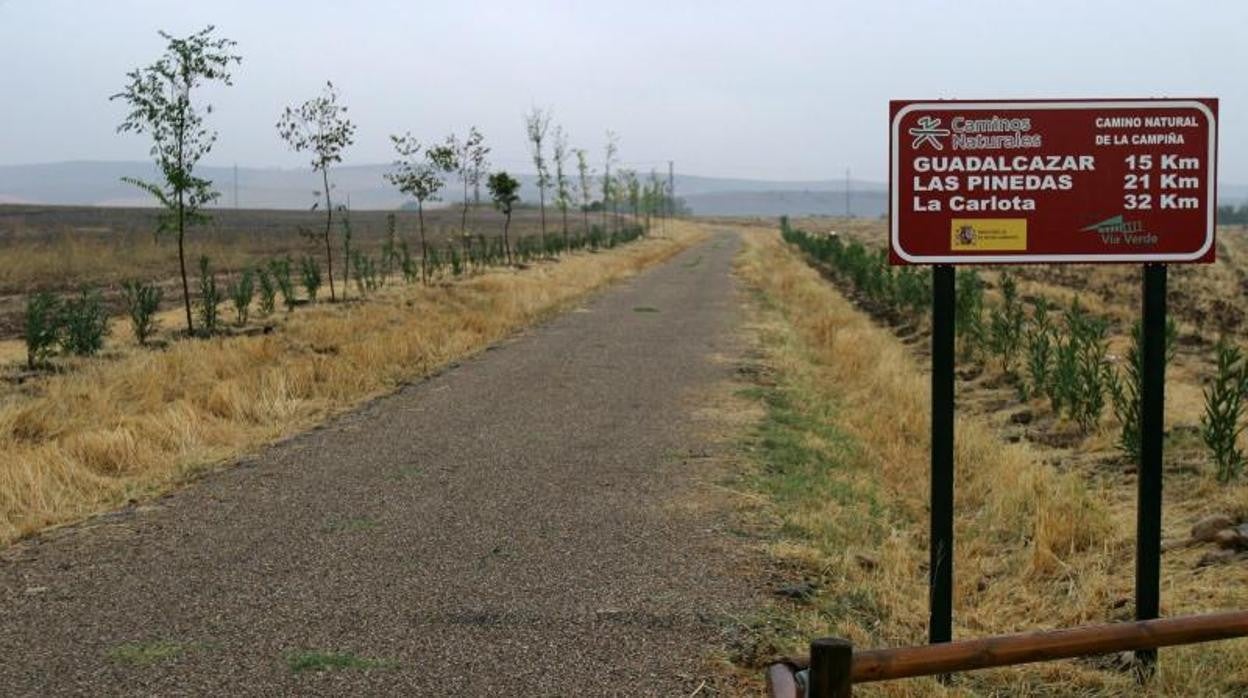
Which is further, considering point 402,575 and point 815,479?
point 815,479

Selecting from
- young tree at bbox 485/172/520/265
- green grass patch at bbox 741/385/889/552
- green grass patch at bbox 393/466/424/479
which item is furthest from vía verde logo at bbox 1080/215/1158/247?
young tree at bbox 485/172/520/265

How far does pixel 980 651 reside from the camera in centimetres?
310

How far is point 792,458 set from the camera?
8125 mm

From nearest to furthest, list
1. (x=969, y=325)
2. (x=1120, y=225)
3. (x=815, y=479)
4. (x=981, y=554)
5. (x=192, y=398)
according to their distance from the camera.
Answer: (x=1120, y=225) → (x=981, y=554) → (x=815, y=479) → (x=192, y=398) → (x=969, y=325)

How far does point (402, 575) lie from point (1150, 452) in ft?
10.5

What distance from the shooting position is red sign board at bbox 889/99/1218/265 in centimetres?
407

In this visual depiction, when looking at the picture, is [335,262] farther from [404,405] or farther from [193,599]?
[193,599]

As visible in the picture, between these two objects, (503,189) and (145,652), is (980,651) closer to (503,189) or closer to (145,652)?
(145,652)

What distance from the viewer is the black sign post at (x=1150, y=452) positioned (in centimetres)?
422

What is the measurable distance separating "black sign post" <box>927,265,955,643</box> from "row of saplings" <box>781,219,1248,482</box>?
740 millimetres

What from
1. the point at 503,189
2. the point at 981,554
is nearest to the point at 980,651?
the point at 981,554

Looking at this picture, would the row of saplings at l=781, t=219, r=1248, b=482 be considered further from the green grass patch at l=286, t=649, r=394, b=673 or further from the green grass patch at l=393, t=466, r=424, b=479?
the green grass patch at l=393, t=466, r=424, b=479

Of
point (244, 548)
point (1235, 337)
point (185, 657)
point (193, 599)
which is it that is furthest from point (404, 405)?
point (1235, 337)

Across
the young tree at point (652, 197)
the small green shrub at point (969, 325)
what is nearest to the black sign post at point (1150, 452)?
the small green shrub at point (969, 325)
